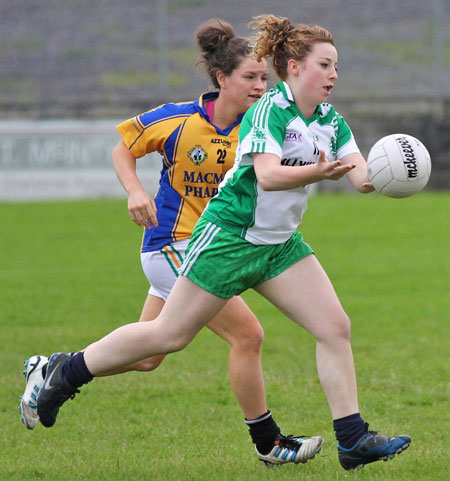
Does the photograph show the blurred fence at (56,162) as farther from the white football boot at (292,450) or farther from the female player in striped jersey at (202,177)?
the white football boot at (292,450)

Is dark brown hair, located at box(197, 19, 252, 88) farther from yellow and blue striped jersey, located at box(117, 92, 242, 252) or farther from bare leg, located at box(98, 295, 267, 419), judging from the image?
bare leg, located at box(98, 295, 267, 419)

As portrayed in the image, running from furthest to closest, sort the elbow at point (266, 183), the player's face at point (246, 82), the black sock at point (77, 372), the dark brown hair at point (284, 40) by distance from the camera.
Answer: the player's face at point (246, 82), the black sock at point (77, 372), the dark brown hair at point (284, 40), the elbow at point (266, 183)

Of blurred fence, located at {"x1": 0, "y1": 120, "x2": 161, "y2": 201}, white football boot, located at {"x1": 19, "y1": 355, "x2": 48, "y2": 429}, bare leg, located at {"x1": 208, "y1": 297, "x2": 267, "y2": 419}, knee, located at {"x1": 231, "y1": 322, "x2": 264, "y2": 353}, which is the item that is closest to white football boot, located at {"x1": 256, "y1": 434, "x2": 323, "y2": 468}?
bare leg, located at {"x1": 208, "y1": 297, "x2": 267, "y2": 419}

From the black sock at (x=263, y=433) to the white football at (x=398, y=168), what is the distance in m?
1.31

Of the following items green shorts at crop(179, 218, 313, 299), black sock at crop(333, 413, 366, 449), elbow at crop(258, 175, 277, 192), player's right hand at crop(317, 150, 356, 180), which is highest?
player's right hand at crop(317, 150, 356, 180)

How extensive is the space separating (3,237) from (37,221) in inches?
72.7

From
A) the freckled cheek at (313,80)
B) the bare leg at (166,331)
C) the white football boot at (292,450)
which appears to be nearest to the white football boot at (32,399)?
the bare leg at (166,331)

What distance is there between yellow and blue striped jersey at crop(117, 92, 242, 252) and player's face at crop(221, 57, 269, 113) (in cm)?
17

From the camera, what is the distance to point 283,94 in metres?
4.26

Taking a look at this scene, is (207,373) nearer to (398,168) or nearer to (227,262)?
(227,262)

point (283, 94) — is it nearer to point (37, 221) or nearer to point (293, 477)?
point (293, 477)

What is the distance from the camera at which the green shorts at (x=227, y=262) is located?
4328 mm

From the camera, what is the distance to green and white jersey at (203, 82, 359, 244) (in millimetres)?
4180

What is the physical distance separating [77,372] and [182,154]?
1.21 meters
